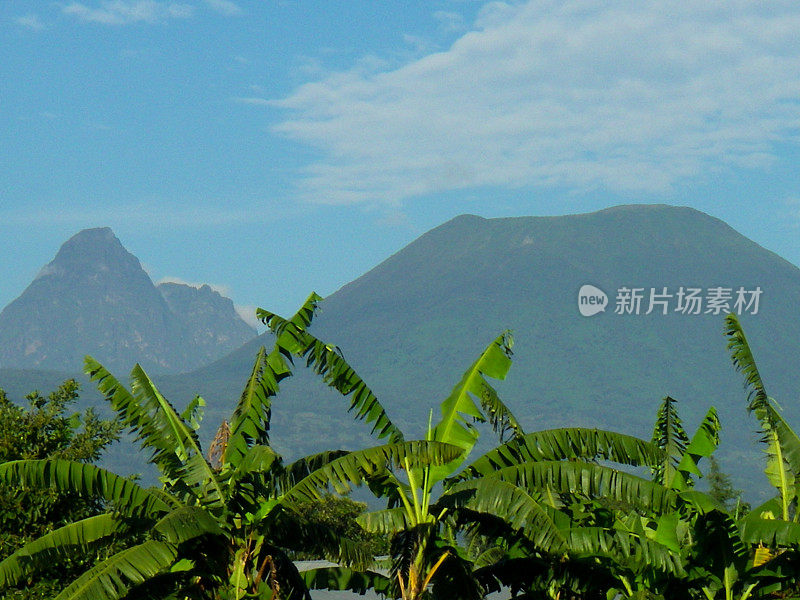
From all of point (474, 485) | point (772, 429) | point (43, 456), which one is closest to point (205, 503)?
point (474, 485)

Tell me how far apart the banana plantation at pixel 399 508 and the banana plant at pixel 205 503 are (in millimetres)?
23

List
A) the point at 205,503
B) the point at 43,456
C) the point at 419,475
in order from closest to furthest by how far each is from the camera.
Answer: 1. the point at 205,503
2. the point at 419,475
3. the point at 43,456

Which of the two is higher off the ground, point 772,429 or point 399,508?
point 772,429

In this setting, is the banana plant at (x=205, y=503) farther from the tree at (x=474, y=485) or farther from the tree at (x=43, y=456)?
the tree at (x=43, y=456)

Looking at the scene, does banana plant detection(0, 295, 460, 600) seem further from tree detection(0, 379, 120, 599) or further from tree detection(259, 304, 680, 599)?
tree detection(0, 379, 120, 599)

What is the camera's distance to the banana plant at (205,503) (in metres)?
12.8

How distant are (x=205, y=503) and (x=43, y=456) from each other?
642 cm

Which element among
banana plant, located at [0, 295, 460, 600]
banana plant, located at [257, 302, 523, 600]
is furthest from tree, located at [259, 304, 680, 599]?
banana plant, located at [0, 295, 460, 600]

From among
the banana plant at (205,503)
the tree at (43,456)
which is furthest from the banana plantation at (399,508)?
the tree at (43,456)

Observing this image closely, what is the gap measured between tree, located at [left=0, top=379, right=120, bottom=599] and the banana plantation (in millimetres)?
2724

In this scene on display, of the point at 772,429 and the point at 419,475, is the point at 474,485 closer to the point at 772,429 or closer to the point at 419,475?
the point at 419,475

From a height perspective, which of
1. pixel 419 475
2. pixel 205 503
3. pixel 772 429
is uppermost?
pixel 772 429

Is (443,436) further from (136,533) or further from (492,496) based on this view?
(136,533)

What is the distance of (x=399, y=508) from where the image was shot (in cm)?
1454
